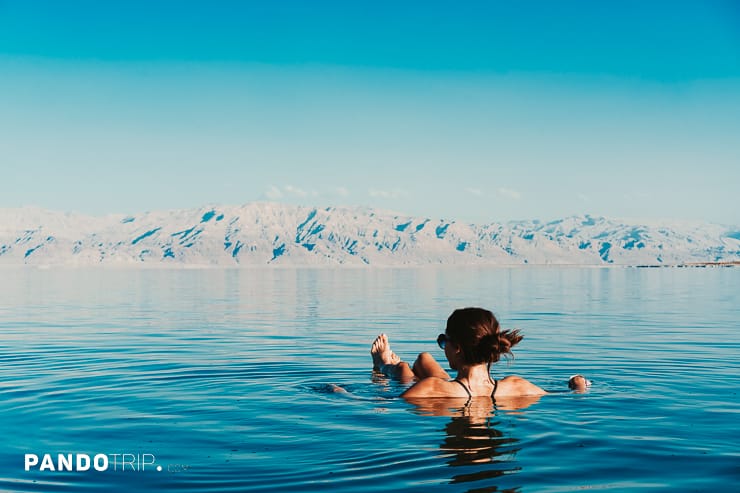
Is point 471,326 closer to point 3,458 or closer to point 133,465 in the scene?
point 133,465

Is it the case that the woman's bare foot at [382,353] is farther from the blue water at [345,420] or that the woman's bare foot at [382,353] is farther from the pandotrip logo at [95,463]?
the pandotrip logo at [95,463]

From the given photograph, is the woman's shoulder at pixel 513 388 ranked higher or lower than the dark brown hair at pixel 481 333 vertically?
lower

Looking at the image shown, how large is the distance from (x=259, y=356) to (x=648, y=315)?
26.0m

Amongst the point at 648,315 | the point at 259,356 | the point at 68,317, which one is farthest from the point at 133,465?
the point at 648,315

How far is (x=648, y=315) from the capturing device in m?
40.7

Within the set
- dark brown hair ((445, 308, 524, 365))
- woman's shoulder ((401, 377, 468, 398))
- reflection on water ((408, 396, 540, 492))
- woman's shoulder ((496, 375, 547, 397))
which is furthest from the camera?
woman's shoulder ((496, 375, 547, 397))

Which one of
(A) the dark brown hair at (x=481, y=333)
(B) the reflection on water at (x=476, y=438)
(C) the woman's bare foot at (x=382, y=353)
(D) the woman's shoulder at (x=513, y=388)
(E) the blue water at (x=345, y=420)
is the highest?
(A) the dark brown hair at (x=481, y=333)

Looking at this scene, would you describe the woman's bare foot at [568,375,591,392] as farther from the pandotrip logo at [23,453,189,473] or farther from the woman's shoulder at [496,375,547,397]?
the pandotrip logo at [23,453,189,473]

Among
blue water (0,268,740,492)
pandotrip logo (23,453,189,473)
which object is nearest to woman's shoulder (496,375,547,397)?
blue water (0,268,740,492)

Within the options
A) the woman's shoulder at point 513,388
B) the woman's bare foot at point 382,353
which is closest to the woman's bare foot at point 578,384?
the woman's shoulder at point 513,388

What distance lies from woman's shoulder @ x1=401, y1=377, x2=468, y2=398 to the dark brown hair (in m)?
1.25

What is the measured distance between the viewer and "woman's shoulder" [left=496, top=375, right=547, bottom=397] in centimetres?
1155

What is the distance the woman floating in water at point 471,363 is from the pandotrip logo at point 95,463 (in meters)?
3.77

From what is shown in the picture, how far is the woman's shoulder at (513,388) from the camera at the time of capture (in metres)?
11.5
